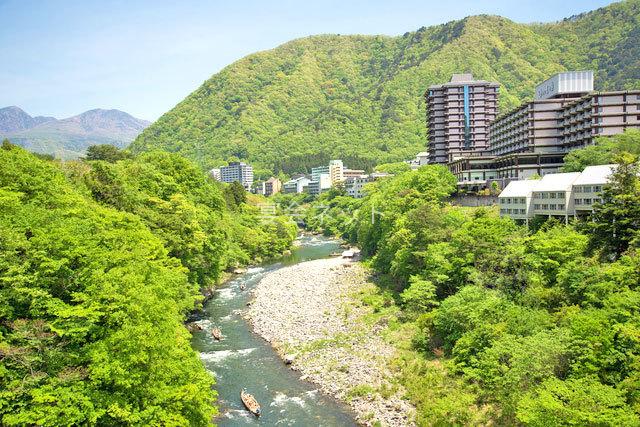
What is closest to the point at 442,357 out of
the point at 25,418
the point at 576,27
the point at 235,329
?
the point at 235,329

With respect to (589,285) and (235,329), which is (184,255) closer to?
(235,329)

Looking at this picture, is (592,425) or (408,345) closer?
(592,425)

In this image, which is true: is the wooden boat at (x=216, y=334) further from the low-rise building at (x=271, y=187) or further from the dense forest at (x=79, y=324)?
the low-rise building at (x=271, y=187)

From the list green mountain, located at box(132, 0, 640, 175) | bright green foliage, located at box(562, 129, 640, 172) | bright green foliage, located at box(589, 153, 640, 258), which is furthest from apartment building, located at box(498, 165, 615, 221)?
green mountain, located at box(132, 0, 640, 175)

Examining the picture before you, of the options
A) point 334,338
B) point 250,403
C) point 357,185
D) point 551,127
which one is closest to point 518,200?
point 334,338

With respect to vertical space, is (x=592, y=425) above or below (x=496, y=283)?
below

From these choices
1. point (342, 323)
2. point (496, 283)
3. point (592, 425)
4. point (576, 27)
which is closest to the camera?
point (592, 425)

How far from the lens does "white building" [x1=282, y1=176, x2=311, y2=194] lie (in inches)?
5469

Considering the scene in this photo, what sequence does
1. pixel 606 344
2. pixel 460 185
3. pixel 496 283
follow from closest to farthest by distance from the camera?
pixel 606 344 → pixel 496 283 → pixel 460 185

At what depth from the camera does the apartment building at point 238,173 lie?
149250mm

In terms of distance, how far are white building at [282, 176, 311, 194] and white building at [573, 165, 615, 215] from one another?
356ft

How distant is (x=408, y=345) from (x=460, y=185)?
3548 cm

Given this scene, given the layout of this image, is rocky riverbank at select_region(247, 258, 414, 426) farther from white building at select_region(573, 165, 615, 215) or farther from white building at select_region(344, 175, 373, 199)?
white building at select_region(344, 175, 373, 199)

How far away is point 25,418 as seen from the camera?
13.4 metres
